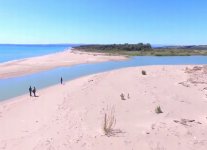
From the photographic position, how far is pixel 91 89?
74.5 feet

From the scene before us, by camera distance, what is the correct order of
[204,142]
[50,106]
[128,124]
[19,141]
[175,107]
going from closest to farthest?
[204,142]
[19,141]
[128,124]
[175,107]
[50,106]

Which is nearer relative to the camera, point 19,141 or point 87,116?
point 19,141

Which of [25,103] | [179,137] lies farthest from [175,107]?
[25,103]

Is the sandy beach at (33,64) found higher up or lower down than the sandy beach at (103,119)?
lower down

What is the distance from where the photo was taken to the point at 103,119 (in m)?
13.6

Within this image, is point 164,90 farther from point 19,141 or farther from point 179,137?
point 19,141

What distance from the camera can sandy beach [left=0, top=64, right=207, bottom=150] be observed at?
34.5 ft

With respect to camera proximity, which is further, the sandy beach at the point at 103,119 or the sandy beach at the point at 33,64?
the sandy beach at the point at 33,64

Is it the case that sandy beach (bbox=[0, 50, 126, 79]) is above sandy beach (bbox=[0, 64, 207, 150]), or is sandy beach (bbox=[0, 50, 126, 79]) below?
below

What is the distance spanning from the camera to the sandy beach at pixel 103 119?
10.5m

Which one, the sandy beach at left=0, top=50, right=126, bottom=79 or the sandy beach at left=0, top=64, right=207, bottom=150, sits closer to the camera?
the sandy beach at left=0, top=64, right=207, bottom=150

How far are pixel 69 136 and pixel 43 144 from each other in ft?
4.00

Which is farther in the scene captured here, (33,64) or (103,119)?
(33,64)

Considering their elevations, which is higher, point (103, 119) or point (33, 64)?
point (103, 119)
